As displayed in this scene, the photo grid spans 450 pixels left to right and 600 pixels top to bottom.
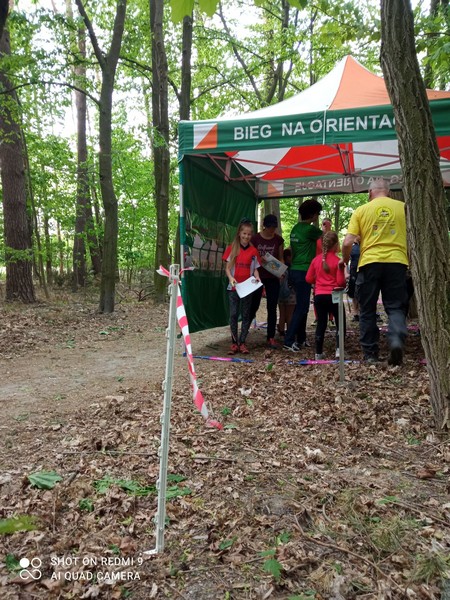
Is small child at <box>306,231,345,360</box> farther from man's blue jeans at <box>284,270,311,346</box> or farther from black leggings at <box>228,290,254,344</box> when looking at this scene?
black leggings at <box>228,290,254,344</box>

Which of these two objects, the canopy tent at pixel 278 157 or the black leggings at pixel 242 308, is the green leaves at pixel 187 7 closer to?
the canopy tent at pixel 278 157

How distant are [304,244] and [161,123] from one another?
7.16m

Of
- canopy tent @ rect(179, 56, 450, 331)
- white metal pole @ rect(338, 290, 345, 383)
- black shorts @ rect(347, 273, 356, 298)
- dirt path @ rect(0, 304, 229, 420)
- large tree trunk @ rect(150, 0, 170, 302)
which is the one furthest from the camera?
large tree trunk @ rect(150, 0, 170, 302)

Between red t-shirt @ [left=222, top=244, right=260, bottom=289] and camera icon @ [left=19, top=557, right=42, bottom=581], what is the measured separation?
4.78m

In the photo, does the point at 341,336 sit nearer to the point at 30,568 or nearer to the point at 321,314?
the point at 321,314

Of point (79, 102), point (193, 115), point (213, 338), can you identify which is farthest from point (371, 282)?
point (193, 115)

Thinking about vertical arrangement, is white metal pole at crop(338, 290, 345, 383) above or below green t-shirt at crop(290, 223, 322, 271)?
below

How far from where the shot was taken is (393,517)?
2.47 m

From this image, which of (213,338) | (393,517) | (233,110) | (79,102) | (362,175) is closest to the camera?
(393,517)

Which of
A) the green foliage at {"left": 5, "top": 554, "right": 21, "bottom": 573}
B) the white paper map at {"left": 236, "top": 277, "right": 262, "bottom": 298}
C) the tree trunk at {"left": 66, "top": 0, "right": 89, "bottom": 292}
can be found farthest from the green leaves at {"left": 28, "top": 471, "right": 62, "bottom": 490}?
the tree trunk at {"left": 66, "top": 0, "right": 89, "bottom": 292}

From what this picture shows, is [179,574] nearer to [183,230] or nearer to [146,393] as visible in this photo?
[146,393]

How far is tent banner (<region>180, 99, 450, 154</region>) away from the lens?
5.10 m

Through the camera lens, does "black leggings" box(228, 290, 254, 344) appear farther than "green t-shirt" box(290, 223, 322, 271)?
No

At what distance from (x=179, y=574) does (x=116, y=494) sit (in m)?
0.81
